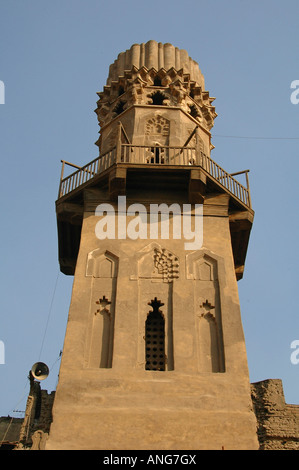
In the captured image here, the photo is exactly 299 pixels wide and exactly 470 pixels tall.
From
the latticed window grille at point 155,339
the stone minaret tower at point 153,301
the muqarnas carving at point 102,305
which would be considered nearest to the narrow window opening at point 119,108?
the stone minaret tower at point 153,301

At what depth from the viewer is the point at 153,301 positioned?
1395cm

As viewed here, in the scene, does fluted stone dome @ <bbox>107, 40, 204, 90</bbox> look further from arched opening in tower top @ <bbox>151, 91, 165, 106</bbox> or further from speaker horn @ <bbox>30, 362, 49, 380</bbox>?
speaker horn @ <bbox>30, 362, 49, 380</bbox>

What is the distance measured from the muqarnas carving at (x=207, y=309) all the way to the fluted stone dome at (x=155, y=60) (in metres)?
8.82

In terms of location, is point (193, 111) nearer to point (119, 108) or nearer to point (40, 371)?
point (119, 108)

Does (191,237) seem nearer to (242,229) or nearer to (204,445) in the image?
(242,229)

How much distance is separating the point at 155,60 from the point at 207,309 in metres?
10.7

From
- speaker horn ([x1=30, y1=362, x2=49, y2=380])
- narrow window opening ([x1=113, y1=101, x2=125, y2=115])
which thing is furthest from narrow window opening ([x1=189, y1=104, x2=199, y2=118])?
speaker horn ([x1=30, y1=362, x2=49, y2=380])

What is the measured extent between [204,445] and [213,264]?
15.8ft

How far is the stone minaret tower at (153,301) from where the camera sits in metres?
11.8

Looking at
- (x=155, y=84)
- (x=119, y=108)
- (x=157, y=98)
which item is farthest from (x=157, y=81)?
(x=119, y=108)

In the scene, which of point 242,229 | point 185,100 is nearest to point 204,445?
point 242,229

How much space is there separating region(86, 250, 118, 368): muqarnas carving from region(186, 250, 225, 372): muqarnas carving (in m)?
2.01

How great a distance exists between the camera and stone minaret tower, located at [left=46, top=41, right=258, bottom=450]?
38.7ft

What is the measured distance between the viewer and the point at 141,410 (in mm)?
11906
